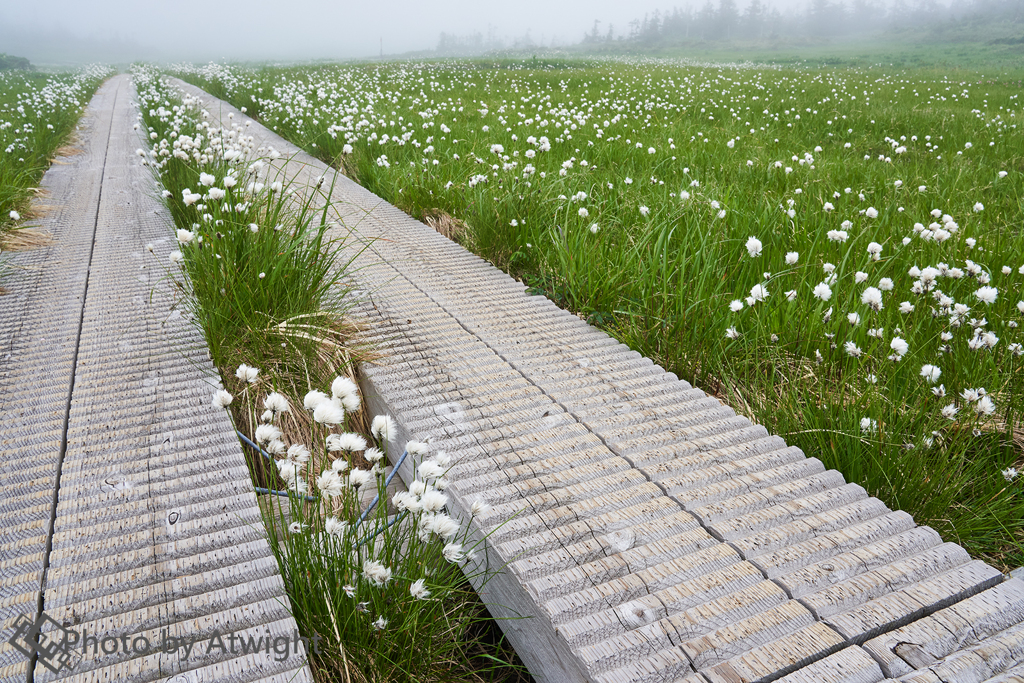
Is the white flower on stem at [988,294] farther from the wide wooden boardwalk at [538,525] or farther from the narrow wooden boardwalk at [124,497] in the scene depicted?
the narrow wooden boardwalk at [124,497]

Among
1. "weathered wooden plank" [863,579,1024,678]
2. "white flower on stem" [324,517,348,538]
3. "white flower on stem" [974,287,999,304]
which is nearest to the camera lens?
"weathered wooden plank" [863,579,1024,678]

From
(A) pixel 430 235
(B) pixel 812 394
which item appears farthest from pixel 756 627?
(A) pixel 430 235

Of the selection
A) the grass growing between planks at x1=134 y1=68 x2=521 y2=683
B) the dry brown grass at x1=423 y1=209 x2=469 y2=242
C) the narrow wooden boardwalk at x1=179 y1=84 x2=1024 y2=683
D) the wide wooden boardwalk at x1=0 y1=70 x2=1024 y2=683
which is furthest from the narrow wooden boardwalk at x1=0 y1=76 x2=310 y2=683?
the dry brown grass at x1=423 y1=209 x2=469 y2=242

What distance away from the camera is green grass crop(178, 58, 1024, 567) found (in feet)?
7.05

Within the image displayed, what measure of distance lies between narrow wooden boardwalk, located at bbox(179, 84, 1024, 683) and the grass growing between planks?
17cm

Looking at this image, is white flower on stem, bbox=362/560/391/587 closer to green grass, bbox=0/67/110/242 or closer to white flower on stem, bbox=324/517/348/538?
white flower on stem, bbox=324/517/348/538

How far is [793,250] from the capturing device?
3783mm

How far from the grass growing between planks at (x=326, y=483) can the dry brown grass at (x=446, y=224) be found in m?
1.49

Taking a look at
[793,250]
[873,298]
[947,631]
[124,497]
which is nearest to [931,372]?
[873,298]

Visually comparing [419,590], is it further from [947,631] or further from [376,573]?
[947,631]

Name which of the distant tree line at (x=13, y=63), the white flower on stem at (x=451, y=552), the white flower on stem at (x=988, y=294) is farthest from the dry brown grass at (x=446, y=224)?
the distant tree line at (x=13, y=63)

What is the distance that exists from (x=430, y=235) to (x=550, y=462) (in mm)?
2725

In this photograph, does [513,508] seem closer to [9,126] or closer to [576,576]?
[576,576]

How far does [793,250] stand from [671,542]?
272 cm
